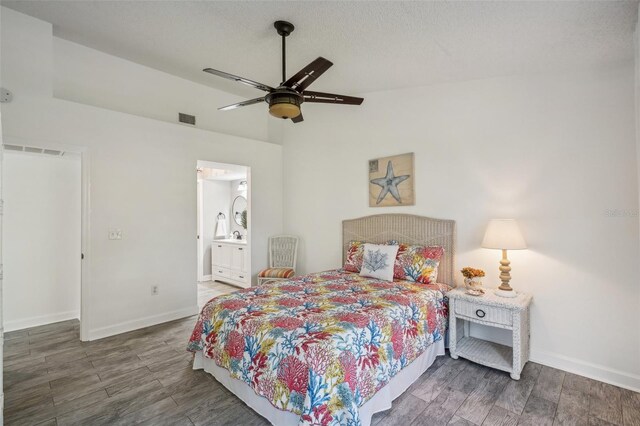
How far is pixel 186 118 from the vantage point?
429cm

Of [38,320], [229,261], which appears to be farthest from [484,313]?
[38,320]

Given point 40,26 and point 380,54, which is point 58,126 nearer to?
point 40,26

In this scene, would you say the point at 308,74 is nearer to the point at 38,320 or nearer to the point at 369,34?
the point at 369,34

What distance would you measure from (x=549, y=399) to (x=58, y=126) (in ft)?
16.4

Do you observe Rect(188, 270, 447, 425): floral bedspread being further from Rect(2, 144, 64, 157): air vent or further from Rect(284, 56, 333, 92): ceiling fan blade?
Rect(2, 144, 64, 157): air vent

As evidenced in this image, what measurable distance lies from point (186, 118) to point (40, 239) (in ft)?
7.84

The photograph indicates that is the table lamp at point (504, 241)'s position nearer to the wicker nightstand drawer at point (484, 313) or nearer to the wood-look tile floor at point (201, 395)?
the wicker nightstand drawer at point (484, 313)

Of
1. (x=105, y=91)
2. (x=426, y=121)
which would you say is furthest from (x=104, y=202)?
(x=426, y=121)

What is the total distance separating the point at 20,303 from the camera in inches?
146

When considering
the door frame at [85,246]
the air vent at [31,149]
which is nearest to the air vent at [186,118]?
the door frame at [85,246]

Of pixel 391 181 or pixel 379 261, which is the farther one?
pixel 391 181

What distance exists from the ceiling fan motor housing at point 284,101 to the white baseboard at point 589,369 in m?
3.08

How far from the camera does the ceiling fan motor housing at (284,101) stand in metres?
2.37

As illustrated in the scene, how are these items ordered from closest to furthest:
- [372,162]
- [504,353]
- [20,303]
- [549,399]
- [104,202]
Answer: [549,399] < [504,353] < [104,202] < [20,303] < [372,162]
